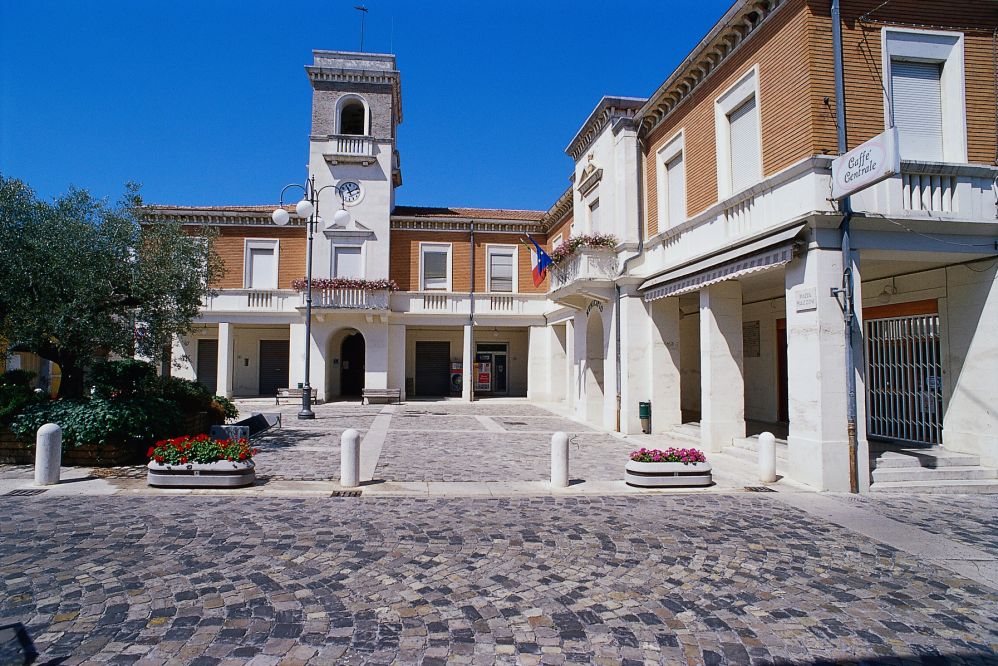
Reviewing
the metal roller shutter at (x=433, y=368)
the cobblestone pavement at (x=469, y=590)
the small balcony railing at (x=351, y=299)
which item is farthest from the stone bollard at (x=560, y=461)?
the metal roller shutter at (x=433, y=368)

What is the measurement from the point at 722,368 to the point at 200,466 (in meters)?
9.80

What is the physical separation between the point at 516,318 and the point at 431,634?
2102 centimetres

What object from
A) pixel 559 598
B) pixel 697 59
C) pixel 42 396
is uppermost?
pixel 697 59

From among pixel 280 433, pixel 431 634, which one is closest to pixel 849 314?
pixel 431 634

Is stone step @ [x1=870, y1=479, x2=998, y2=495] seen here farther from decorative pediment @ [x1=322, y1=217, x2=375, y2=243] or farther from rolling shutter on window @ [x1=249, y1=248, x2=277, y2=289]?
rolling shutter on window @ [x1=249, y1=248, x2=277, y2=289]

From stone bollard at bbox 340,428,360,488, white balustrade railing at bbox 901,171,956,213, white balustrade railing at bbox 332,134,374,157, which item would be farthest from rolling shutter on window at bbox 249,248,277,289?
white balustrade railing at bbox 901,171,956,213

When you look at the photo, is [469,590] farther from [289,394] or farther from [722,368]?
[289,394]

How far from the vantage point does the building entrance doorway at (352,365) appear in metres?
26.7

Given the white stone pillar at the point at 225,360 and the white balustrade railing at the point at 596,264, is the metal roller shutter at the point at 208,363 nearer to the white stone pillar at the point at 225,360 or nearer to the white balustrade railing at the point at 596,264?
the white stone pillar at the point at 225,360

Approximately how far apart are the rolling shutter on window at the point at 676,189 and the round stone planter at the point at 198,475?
10.6 meters

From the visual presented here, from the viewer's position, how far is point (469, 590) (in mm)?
4543

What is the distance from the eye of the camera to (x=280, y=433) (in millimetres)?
13859

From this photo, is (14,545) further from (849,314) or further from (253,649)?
(849,314)

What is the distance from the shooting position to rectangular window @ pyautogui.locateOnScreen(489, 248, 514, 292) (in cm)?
2514
